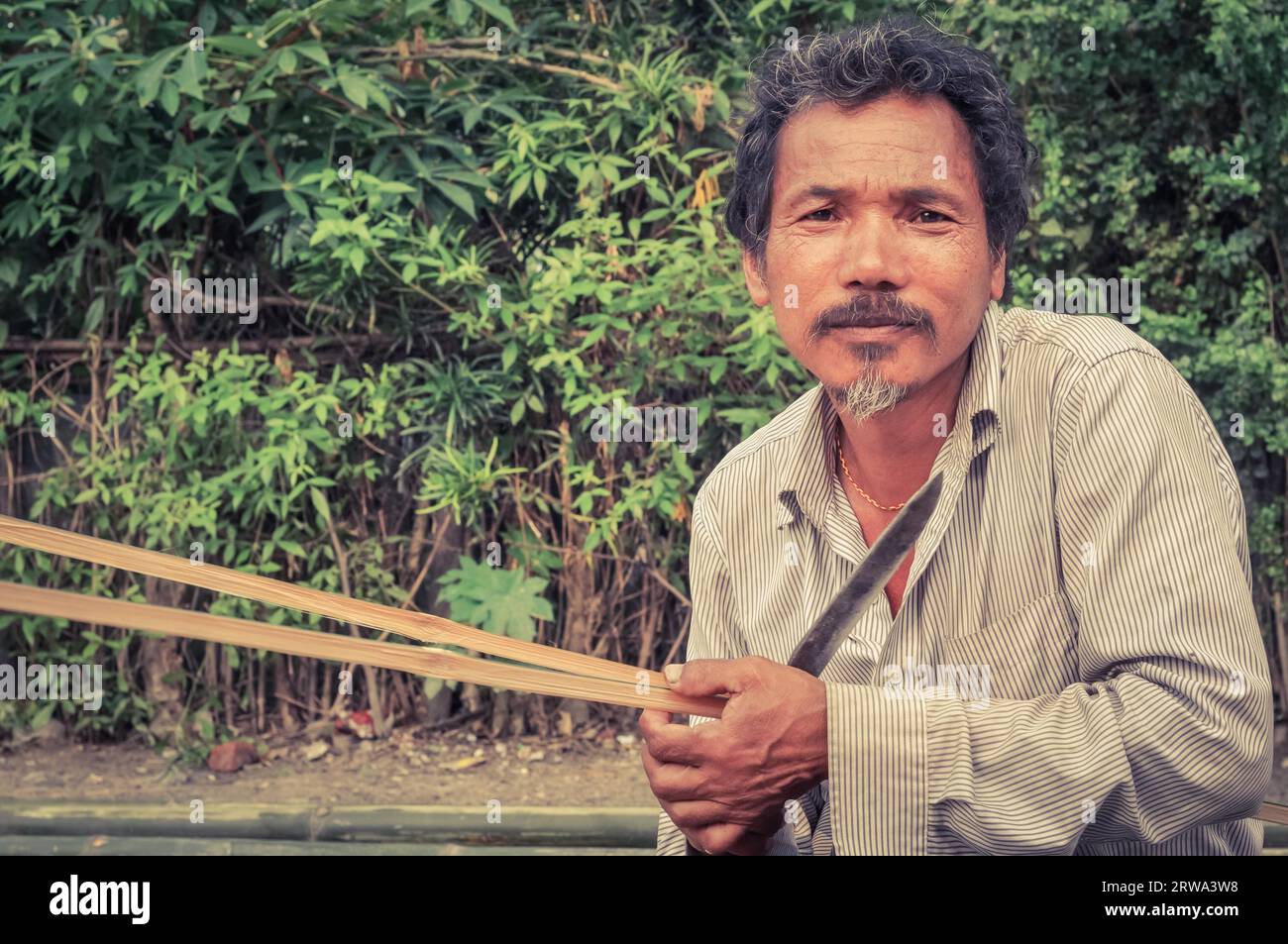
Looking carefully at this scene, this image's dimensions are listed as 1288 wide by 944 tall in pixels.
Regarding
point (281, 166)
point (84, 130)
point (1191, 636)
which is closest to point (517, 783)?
point (281, 166)

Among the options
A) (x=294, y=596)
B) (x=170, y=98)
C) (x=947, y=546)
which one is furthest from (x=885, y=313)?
(x=170, y=98)

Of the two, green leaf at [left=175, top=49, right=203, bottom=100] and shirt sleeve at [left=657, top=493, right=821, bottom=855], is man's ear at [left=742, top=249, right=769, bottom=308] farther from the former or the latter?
green leaf at [left=175, top=49, right=203, bottom=100]

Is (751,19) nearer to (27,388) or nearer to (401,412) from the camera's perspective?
(401,412)

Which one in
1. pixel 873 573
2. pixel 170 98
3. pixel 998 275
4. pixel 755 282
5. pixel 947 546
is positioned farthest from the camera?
pixel 170 98

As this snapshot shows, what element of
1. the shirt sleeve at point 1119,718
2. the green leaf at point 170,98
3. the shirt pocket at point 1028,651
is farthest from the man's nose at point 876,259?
the green leaf at point 170,98

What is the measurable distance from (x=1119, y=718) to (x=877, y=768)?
321 millimetres

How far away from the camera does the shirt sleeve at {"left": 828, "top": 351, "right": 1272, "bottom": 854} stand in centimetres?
177

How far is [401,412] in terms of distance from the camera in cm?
474

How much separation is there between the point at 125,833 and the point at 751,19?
3.37 m

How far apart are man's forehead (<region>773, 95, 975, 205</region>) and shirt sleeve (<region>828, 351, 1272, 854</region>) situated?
0.42 metres

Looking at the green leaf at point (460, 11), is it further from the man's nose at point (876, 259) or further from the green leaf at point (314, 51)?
the man's nose at point (876, 259)

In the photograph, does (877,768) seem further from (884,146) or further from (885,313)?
(884,146)

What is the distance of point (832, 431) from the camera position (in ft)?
7.75

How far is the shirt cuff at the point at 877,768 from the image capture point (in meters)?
1.82
